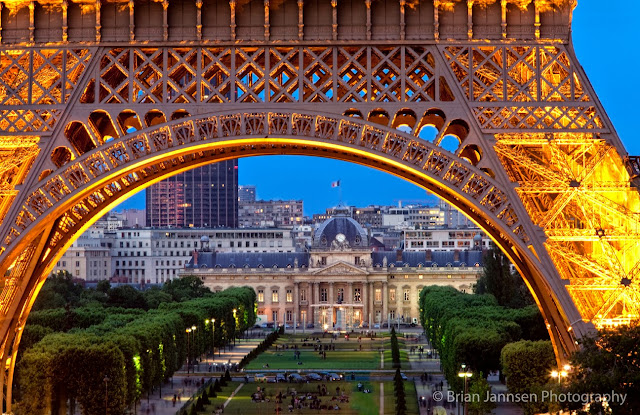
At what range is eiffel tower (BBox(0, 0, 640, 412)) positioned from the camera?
3950 cm

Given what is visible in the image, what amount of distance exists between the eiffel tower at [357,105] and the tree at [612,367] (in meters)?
1.28

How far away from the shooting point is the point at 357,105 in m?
40.1

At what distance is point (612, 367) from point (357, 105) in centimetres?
1299

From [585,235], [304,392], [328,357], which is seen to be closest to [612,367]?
[585,235]

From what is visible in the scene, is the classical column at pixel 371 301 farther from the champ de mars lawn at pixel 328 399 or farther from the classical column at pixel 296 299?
the champ de mars lawn at pixel 328 399

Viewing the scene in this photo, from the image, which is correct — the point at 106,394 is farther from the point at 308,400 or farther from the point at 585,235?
the point at 585,235

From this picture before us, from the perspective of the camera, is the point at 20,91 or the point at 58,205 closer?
the point at 58,205

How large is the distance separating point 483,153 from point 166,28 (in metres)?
12.8

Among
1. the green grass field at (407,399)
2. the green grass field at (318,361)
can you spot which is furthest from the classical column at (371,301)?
the green grass field at (407,399)

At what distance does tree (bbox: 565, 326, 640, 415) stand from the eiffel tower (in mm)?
1276

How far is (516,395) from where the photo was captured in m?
67.8

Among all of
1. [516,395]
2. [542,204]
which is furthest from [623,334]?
[516,395]

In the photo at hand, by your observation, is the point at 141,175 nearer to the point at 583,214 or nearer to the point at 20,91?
the point at 20,91

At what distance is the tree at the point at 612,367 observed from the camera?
36406mm
